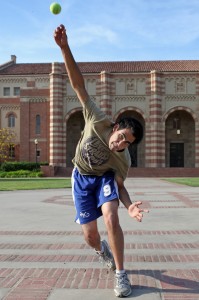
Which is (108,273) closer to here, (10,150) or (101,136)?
(101,136)

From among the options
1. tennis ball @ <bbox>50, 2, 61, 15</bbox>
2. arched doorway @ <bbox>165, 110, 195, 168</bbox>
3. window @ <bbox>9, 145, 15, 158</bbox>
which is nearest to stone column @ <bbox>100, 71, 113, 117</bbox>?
arched doorway @ <bbox>165, 110, 195, 168</bbox>

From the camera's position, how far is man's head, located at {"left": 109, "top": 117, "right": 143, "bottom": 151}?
4422 mm

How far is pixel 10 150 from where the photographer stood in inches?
1998

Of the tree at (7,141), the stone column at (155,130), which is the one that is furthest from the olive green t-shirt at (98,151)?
the tree at (7,141)

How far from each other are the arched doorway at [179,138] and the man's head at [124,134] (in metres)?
43.7

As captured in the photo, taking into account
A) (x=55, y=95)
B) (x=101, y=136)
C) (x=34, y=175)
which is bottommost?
(x=34, y=175)

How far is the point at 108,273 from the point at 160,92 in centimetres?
4145

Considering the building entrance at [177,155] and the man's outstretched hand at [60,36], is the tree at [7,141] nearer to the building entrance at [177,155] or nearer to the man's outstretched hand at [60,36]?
the building entrance at [177,155]

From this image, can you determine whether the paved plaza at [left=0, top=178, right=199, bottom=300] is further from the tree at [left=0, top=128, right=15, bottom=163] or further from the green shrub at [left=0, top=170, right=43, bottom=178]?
the tree at [left=0, top=128, right=15, bottom=163]

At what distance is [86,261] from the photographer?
5.62m

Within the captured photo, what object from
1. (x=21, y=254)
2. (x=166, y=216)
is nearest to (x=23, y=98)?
(x=166, y=216)

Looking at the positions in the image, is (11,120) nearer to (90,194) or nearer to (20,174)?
A: (20,174)

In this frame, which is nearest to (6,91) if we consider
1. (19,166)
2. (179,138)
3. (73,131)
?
(73,131)

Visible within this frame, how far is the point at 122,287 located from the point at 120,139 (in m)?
1.52
